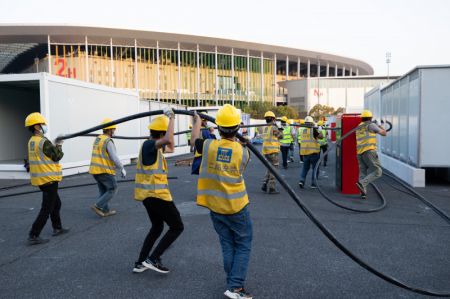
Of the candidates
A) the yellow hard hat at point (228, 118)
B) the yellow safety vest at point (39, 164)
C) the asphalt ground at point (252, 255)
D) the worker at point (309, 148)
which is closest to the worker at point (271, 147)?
the worker at point (309, 148)

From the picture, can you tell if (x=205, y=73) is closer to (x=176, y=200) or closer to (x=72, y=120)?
(x=72, y=120)

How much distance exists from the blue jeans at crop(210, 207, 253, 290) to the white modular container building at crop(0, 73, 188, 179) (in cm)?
974

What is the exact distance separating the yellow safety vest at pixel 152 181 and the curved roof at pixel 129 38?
52.9 m

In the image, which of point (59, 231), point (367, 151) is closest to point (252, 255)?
point (59, 231)

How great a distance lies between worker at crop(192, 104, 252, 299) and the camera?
3635 millimetres

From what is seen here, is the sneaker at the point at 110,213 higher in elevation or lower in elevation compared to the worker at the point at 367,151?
lower

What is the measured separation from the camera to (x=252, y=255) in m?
4.98

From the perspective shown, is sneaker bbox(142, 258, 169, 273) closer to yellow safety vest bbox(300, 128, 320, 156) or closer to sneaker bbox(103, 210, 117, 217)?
sneaker bbox(103, 210, 117, 217)

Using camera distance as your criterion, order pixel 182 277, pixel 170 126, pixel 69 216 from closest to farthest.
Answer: pixel 170 126, pixel 182 277, pixel 69 216

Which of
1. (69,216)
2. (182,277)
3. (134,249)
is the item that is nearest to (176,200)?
(69,216)

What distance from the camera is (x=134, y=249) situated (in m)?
5.31

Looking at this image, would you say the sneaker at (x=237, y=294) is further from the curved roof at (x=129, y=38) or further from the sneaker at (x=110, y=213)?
the curved roof at (x=129, y=38)

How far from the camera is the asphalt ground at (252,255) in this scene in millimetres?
3979

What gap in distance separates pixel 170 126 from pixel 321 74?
8287cm
